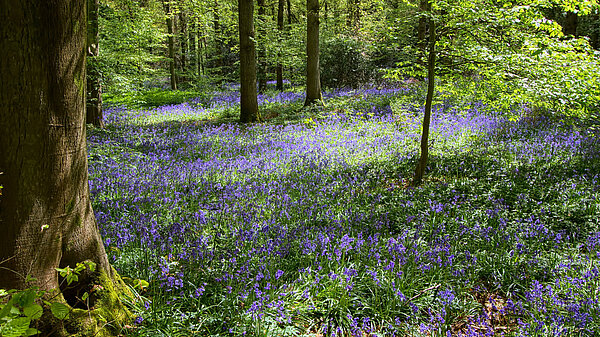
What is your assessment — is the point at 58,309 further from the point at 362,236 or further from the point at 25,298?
the point at 362,236

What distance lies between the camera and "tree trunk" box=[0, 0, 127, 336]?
79.9 inches

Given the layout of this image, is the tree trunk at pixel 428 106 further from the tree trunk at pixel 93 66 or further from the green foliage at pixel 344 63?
the green foliage at pixel 344 63

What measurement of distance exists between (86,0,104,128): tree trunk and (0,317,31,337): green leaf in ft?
22.1

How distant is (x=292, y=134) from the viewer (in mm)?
10125

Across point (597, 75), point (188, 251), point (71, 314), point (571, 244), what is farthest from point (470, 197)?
point (71, 314)

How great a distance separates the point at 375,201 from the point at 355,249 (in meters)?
1.56

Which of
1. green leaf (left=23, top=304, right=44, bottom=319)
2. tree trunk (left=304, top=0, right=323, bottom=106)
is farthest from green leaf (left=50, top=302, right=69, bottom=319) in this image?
tree trunk (left=304, top=0, right=323, bottom=106)

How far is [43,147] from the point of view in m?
2.16

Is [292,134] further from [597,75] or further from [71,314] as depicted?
[71,314]

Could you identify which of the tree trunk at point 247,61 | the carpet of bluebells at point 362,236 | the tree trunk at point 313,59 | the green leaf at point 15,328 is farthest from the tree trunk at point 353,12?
the green leaf at point 15,328

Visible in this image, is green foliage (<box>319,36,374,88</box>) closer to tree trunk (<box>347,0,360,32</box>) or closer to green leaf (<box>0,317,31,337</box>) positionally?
tree trunk (<box>347,0,360,32</box>)

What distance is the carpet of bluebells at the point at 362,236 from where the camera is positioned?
9.87 feet

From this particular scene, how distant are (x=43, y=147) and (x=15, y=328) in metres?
1.16

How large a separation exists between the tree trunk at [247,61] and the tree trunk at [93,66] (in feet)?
14.7
